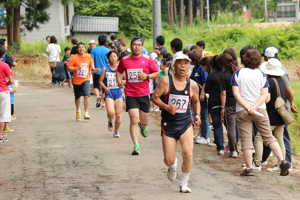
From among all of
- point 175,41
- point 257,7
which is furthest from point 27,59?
point 257,7

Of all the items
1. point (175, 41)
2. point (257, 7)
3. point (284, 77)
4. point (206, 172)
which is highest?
point (257, 7)

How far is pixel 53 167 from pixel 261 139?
3508 millimetres

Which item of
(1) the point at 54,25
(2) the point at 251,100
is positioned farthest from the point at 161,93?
(1) the point at 54,25

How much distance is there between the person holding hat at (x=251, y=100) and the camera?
764 cm

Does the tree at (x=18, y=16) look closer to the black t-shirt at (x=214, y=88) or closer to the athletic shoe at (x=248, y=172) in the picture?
the black t-shirt at (x=214, y=88)

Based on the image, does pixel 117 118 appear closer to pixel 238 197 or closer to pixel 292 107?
pixel 292 107

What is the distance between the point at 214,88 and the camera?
31.1 feet

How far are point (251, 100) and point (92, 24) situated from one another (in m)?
45.0

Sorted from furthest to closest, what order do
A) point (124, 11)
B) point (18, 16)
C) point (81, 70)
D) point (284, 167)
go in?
point (124, 11) < point (18, 16) < point (81, 70) < point (284, 167)

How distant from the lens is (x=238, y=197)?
21.6 ft

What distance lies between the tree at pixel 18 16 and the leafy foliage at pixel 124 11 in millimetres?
26347

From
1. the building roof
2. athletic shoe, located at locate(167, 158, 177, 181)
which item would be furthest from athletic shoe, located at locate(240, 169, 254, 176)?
the building roof

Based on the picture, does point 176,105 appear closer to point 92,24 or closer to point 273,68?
point 273,68

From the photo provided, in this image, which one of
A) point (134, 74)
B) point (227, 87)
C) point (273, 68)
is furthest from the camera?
point (134, 74)
